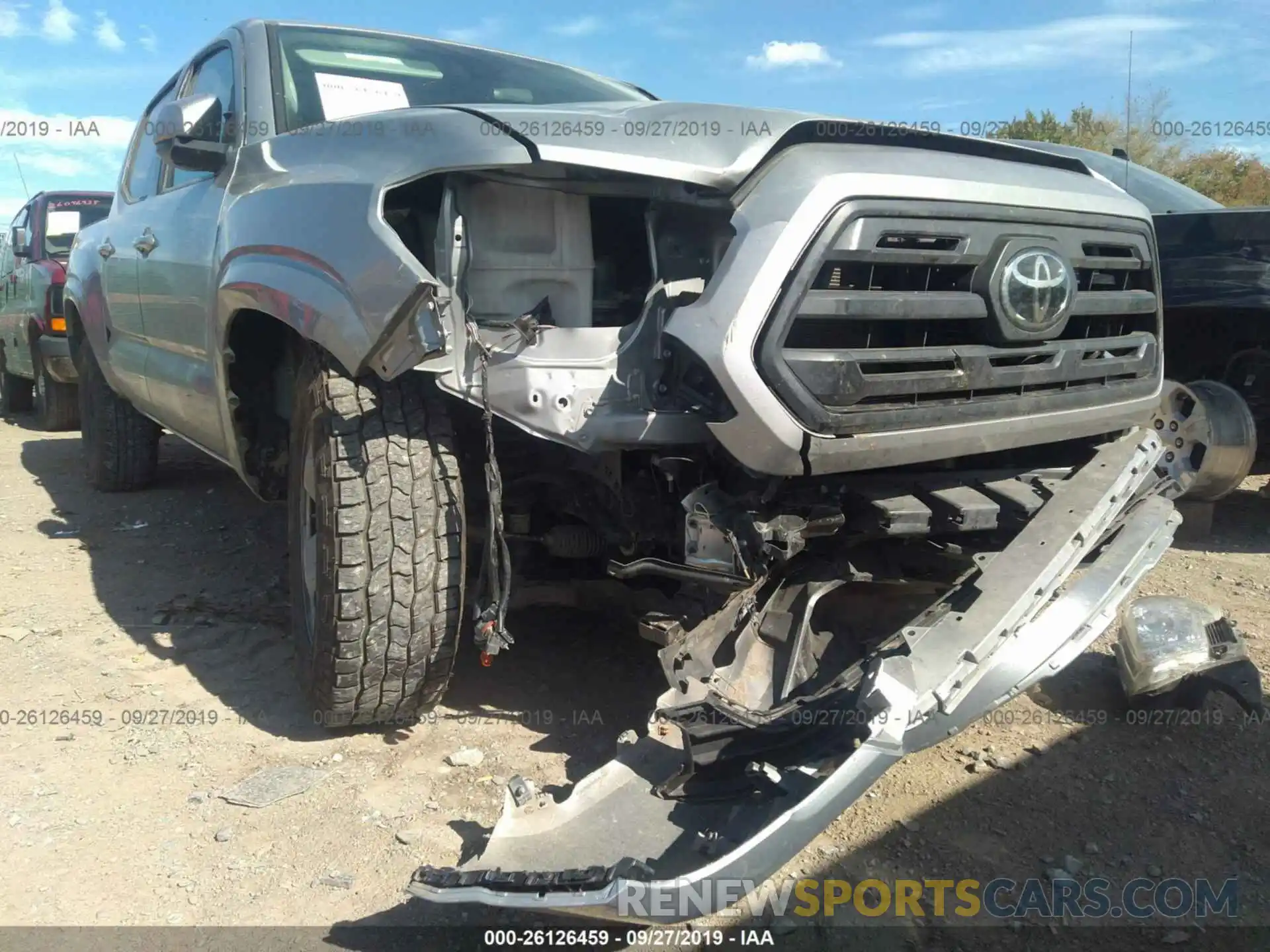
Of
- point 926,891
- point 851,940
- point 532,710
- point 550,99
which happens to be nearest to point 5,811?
point 532,710

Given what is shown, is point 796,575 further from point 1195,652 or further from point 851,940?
point 1195,652

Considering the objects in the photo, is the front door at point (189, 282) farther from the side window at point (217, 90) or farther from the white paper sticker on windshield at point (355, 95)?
the white paper sticker on windshield at point (355, 95)

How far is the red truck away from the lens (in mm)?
7629

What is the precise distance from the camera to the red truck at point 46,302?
7629mm

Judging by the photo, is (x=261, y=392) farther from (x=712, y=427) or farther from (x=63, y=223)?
(x=63, y=223)

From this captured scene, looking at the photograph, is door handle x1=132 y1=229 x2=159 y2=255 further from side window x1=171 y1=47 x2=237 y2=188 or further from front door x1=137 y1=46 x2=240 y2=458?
side window x1=171 y1=47 x2=237 y2=188

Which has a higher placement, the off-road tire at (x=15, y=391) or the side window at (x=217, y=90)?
A: the side window at (x=217, y=90)

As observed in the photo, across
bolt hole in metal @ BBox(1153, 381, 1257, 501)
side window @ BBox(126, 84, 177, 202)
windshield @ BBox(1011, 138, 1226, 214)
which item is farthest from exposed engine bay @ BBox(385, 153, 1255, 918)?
windshield @ BBox(1011, 138, 1226, 214)

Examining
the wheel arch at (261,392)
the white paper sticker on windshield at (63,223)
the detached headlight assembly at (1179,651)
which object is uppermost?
the white paper sticker on windshield at (63,223)

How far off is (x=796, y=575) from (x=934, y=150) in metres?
1.11

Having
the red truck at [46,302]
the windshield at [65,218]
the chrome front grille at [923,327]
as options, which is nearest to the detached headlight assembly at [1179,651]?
the chrome front grille at [923,327]

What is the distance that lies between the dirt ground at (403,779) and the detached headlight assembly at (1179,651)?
12cm

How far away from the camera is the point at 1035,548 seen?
7.77 feet

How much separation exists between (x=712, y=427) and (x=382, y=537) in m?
0.86
